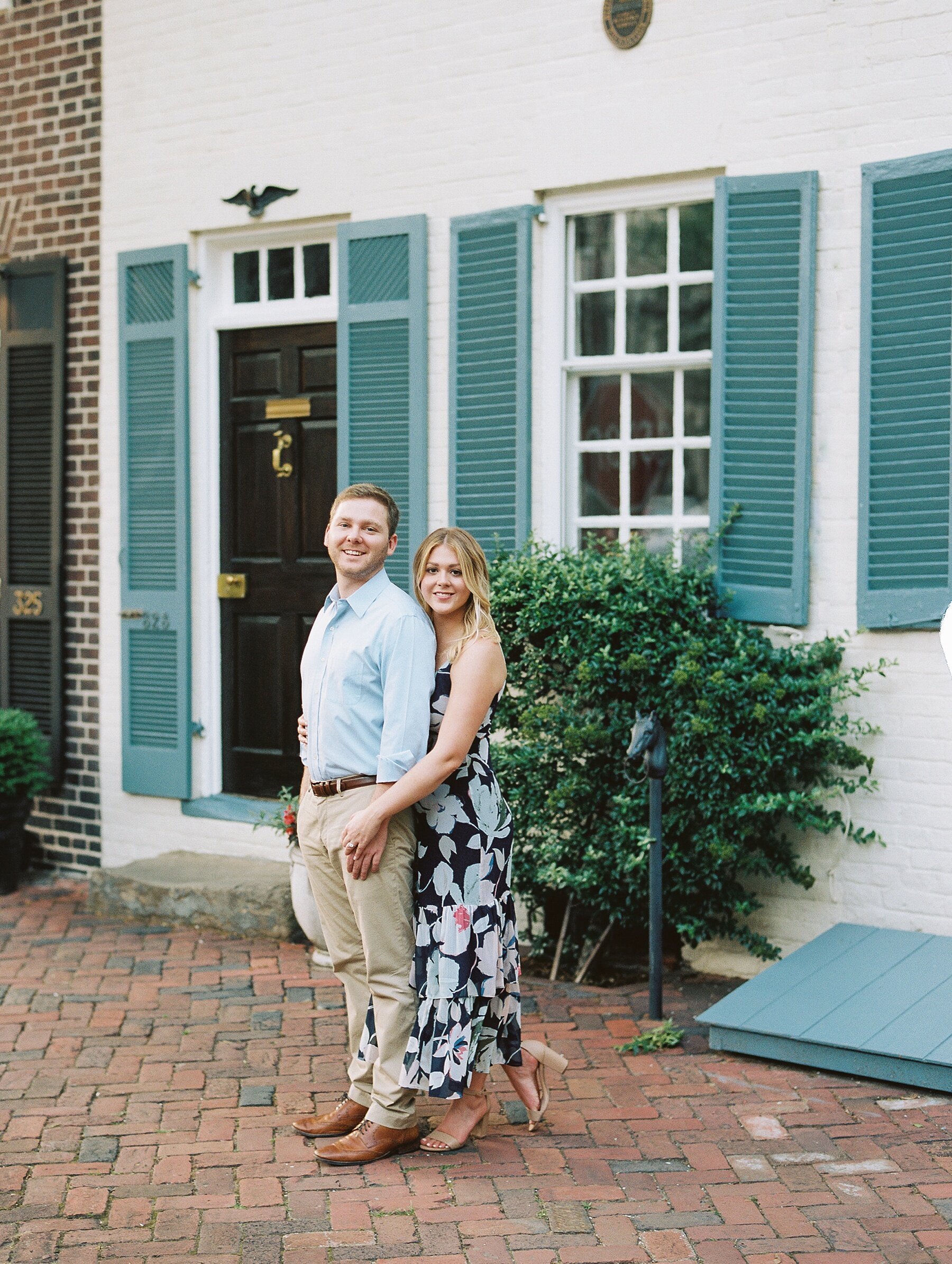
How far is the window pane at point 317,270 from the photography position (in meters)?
6.83

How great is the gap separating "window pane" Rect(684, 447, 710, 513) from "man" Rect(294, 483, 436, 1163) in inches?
87.8

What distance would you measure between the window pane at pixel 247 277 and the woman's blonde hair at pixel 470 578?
358 centimetres

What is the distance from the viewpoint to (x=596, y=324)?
6.06 m

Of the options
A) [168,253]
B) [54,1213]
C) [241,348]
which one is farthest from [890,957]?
[168,253]

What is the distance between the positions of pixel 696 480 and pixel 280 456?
7.14ft

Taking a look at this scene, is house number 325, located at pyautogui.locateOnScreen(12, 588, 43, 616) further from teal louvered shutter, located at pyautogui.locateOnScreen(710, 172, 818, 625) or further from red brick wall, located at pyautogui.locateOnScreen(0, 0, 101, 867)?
teal louvered shutter, located at pyautogui.locateOnScreen(710, 172, 818, 625)

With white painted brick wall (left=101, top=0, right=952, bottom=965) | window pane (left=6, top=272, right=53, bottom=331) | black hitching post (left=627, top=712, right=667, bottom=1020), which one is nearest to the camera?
black hitching post (left=627, top=712, right=667, bottom=1020)

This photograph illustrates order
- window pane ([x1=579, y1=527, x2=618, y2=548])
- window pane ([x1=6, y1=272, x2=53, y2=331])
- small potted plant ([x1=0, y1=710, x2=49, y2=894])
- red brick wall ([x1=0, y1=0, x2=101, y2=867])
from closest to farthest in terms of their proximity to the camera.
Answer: window pane ([x1=579, y1=527, x2=618, y2=548]) → small potted plant ([x1=0, y1=710, x2=49, y2=894]) → red brick wall ([x1=0, y1=0, x2=101, y2=867]) → window pane ([x1=6, y1=272, x2=53, y2=331])

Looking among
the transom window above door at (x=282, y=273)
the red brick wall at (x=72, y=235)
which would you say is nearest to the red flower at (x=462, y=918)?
the transom window above door at (x=282, y=273)

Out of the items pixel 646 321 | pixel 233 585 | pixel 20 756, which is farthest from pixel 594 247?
pixel 20 756

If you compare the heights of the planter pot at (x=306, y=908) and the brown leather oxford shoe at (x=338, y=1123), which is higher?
the planter pot at (x=306, y=908)

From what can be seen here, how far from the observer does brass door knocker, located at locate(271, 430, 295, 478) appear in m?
→ 6.93

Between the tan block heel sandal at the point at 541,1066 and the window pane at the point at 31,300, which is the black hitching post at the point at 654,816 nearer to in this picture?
the tan block heel sandal at the point at 541,1066

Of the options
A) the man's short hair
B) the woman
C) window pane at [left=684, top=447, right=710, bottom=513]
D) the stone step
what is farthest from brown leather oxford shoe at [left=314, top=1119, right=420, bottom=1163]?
window pane at [left=684, top=447, right=710, bottom=513]
